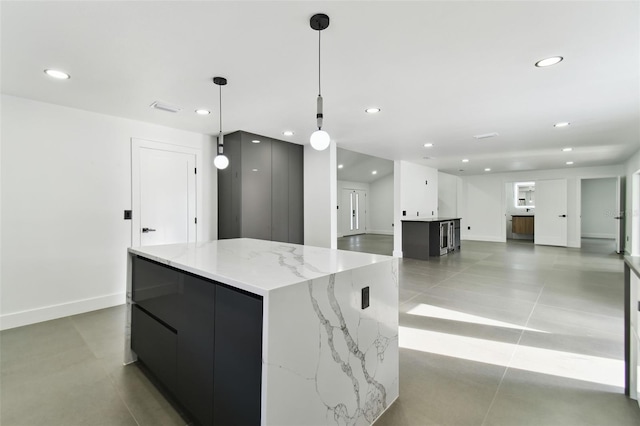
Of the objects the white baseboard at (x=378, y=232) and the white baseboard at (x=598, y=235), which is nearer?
the white baseboard at (x=598, y=235)

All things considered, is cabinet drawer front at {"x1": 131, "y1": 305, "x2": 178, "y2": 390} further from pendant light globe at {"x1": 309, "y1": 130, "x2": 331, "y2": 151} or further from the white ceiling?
the white ceiling

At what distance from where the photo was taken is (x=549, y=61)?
2332 mm

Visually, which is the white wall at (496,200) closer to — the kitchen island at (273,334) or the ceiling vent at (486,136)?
the ceiling vent at (486,136)

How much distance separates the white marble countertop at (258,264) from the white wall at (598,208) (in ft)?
43.3

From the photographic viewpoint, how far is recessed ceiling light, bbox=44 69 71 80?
252 centimetres

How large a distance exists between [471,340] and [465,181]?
9655 millimetres

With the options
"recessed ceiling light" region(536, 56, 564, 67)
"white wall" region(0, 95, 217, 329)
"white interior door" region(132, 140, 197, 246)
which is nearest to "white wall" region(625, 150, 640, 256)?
"recessed ceiling light" region(536, 56, 564, 67)

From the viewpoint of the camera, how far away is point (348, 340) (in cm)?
150

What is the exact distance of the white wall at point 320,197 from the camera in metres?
5.21

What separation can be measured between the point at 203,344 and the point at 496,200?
11323 millimetres

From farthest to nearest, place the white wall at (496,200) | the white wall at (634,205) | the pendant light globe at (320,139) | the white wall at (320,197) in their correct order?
the white wall at (496,200) < the white wall at (634,205) < the white wall at (320,197) < the pendant light globe at (320,139)

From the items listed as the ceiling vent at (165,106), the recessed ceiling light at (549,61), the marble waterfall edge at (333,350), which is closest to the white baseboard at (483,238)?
the recessed ceiling light at (549,61)

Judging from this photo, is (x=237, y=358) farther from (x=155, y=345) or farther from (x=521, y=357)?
(x=521, y=357)

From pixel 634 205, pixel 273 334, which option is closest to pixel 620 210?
pixel 634 205
